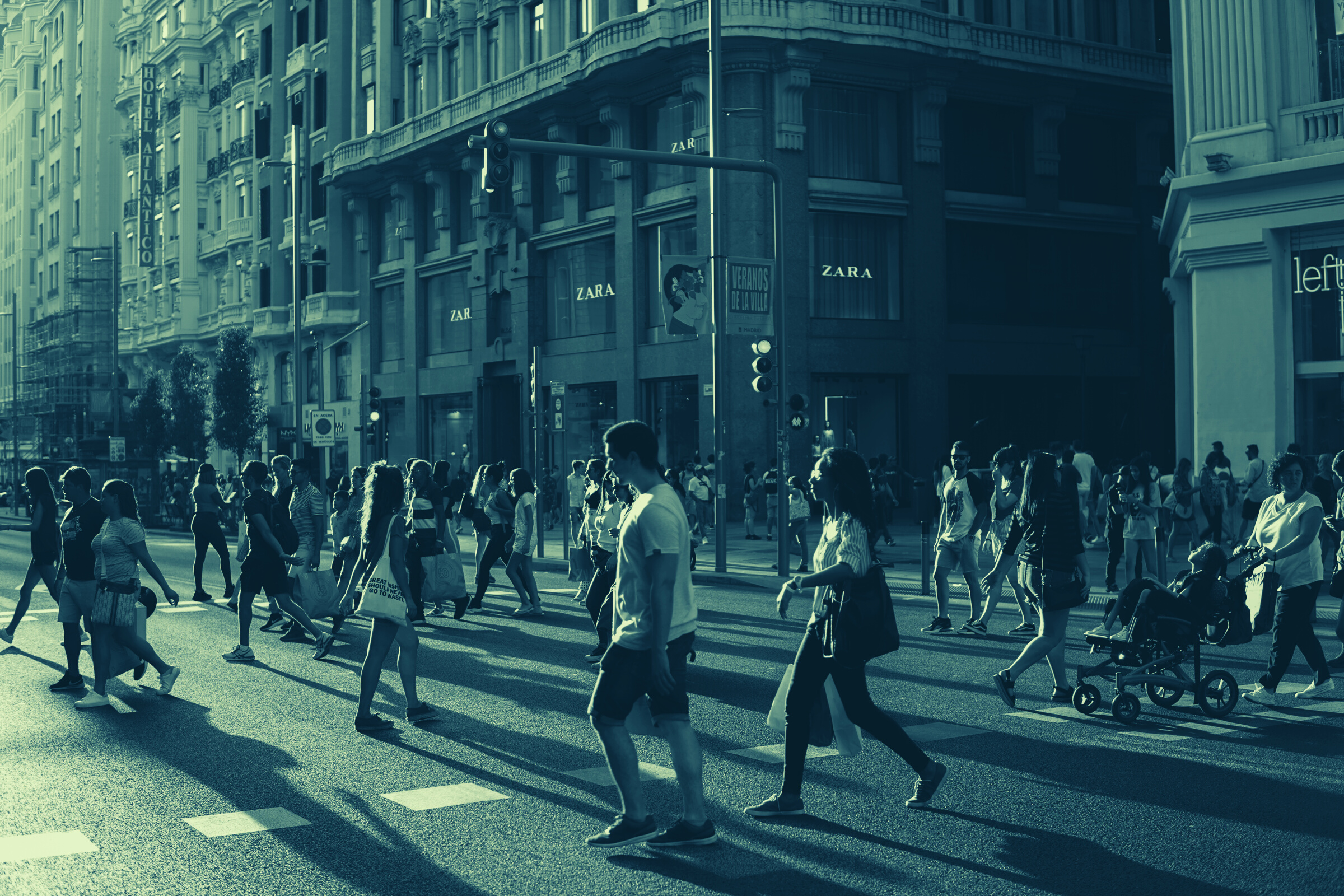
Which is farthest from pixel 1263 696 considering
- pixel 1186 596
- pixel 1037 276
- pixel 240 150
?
pixel 240 150

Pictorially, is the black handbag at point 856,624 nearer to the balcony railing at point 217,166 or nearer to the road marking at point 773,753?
the road marking at point 773,753

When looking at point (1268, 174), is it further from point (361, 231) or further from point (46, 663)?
point (361, 231)

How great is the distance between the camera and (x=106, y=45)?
73.9 metres

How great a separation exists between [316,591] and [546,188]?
2580 cm

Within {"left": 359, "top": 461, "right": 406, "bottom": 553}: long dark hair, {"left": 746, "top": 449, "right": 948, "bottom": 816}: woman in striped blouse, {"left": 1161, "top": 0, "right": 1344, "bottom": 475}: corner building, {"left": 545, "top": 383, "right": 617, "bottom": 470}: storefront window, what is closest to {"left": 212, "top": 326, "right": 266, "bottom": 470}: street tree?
{"left": 545, "top": 383, "right": 617, "bottom": 470}: storefront window

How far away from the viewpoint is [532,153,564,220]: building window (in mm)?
36750

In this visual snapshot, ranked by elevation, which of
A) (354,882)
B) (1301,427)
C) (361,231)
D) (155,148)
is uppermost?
(155,148)

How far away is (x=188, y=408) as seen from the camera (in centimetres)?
4759

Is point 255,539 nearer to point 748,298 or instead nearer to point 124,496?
point 124,496

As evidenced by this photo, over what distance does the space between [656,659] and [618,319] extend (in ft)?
93.6

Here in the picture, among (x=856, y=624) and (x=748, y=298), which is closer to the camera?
(x=856, y=624)

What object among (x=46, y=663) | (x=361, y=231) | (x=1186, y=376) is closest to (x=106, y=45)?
(x=361, y=231)

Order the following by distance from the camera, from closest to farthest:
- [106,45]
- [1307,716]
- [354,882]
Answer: [354,882]
[1307,716]
[106,45]

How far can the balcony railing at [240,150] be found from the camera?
2119 inches
